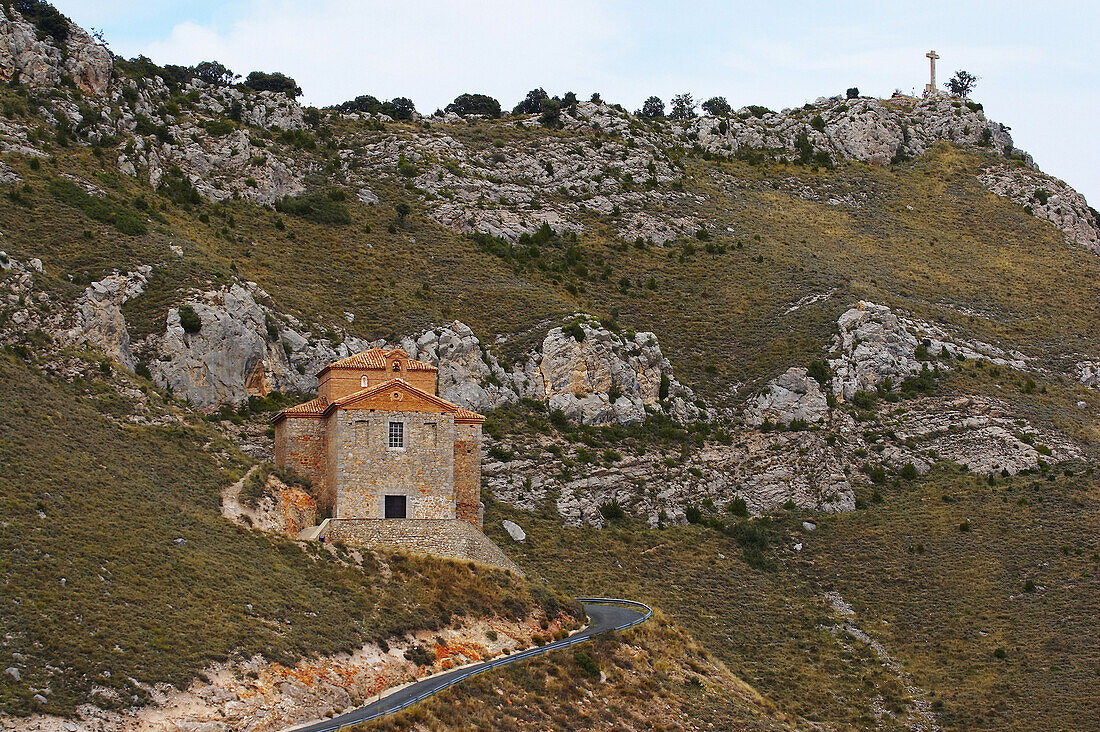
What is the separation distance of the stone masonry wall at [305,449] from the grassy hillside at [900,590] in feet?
37.2

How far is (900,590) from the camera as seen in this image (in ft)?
198

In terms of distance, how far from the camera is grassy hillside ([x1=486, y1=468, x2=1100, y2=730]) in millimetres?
52094

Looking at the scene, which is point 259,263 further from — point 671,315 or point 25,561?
point 25,561

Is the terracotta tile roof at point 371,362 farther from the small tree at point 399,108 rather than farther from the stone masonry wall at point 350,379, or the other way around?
the small tree at point 399,108

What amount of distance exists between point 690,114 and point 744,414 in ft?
243

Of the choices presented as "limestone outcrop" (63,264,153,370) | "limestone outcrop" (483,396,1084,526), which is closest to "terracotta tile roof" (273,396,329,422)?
"limestone outcrop" (63,264,153,370)

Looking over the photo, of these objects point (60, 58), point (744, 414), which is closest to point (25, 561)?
point (744, 414)

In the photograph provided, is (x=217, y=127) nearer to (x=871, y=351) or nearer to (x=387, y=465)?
(x=387, y=465)

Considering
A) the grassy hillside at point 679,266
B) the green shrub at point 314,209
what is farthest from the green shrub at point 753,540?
the green shrub at point 314,209

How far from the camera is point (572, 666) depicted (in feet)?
144

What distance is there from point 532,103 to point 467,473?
77265mm

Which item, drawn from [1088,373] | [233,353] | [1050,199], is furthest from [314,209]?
[1050,199]

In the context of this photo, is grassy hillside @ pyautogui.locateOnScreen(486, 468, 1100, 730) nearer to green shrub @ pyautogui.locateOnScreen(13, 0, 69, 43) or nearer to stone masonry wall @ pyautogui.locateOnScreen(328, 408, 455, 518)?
stone masonry wall @ pyautogui.locateOnScreen(328, 408, 455, 518)

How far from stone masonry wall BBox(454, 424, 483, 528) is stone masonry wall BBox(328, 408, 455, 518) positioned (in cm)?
473
